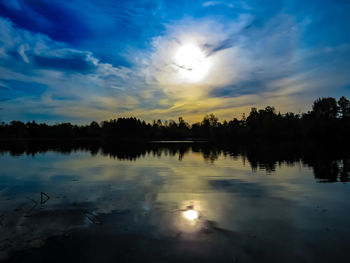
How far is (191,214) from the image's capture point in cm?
1227

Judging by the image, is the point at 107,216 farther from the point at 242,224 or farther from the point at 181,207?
the point at 242,224

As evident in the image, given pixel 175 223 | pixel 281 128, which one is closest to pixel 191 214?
pixel 175 223

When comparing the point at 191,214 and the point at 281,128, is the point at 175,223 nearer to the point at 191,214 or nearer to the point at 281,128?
the point at 191,214

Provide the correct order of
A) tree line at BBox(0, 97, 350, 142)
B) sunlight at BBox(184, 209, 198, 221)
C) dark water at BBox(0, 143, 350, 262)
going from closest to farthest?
dark water at BBox(0, 143, 350, 262), sunlight at BBox(184, 209, 198, 221), tree line at BBox(0, 97, 350, 142)

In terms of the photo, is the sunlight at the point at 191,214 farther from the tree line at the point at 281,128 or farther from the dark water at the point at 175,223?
the tree line at the point at 281,128

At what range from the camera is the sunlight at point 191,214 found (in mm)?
11648

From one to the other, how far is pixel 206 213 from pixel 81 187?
1173cm

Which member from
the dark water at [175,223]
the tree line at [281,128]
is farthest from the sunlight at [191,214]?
the tree line at [281,128]

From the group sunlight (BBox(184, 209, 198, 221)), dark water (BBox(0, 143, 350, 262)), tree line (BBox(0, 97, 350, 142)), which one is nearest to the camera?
dark water (BBox(0, 143, 350, 262))

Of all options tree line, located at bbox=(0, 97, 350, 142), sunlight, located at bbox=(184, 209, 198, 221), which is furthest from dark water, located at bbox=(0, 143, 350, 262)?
tree line, located at bbox=(0, 97, 350, 142)

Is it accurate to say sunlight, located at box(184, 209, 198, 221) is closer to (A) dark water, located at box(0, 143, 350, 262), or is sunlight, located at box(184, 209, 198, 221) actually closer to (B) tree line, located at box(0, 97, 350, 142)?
(A) dark water, located at box(0, 143, 350, 262)

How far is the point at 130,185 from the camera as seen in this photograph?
20.0m

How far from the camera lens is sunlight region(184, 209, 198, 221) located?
38.2 feet

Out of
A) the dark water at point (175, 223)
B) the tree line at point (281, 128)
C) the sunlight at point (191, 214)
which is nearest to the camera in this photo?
the dark water at point (175, 223)
